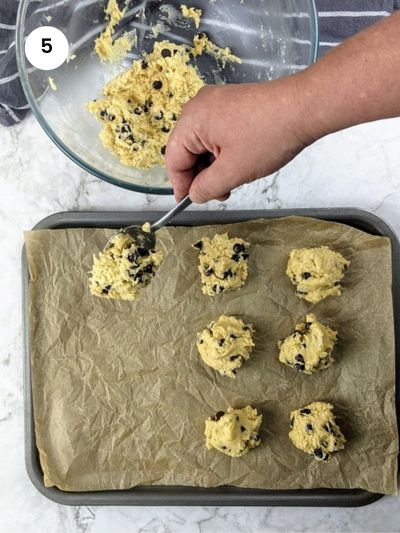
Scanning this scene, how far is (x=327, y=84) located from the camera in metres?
0.80

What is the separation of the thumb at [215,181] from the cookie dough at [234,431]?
42 cm

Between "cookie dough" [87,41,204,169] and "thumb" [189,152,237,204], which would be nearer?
"thumb" [189,152,237,204]

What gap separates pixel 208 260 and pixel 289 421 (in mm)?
339

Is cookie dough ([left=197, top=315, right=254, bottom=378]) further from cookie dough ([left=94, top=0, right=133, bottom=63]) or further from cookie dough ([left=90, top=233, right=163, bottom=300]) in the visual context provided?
cookie dough ([left=94, top=0, right=133, bottom=63])

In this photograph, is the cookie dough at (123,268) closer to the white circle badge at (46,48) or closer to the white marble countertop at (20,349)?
the white marble countertop at (20,349)

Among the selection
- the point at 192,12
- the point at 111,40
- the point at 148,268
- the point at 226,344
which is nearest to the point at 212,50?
the point at 192,12

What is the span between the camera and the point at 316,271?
45.8 inches

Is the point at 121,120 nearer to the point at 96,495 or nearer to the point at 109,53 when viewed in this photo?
the point at 109,53

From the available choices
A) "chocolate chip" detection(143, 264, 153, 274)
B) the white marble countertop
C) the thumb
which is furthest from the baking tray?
the thumb

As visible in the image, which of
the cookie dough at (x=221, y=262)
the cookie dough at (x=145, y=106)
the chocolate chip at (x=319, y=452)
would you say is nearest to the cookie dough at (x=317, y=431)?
the chocolate chip at (x=319, y=452)

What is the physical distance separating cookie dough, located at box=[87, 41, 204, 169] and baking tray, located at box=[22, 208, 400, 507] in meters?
0.15

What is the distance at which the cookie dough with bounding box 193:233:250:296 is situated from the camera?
1.17 meters

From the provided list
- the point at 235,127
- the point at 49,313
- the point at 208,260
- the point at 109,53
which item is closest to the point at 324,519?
the point at 208,260

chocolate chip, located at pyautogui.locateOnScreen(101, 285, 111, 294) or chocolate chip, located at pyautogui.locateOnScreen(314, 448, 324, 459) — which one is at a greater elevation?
chocolate chip, located at pyautogui.locateOnScreen(101, 285, 111, 294)
